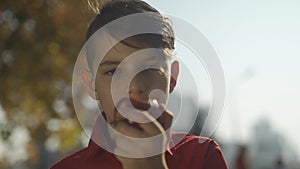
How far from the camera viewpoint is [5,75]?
57.1 ft

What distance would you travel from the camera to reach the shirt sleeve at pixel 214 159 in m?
2.07

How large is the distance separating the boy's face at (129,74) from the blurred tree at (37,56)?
1333cm

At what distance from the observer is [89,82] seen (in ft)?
6.91

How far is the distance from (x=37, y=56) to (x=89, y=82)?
15.6 metres

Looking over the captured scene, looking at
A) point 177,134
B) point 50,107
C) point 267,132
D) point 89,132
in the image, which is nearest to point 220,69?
point 177,134

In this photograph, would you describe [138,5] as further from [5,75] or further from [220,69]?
[5,75]

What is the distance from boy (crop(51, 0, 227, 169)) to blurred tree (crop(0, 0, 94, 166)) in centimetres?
1312

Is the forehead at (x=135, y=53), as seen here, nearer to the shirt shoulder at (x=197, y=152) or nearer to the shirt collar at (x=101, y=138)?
the shirt collar at (x=101, y=138)

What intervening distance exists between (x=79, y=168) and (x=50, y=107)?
1730 cm

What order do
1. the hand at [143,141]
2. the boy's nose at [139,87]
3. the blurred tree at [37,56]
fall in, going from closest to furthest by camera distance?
the hand at [143,141], the boy's nose at [139,87], the blurred tree at [37,56]

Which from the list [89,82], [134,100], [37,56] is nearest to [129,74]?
[134,100]

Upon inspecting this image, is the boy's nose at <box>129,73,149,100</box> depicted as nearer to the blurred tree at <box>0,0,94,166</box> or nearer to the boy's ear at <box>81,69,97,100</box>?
the boy's ear at <box>81,69,97,100</box>

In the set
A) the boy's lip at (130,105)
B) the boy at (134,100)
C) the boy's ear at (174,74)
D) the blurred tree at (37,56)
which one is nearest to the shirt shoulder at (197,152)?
the boy at (134,100)

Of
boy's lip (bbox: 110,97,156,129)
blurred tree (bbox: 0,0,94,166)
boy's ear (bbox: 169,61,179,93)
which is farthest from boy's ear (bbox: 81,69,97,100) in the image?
blurred tree (bbox: 0,0,94,166)
